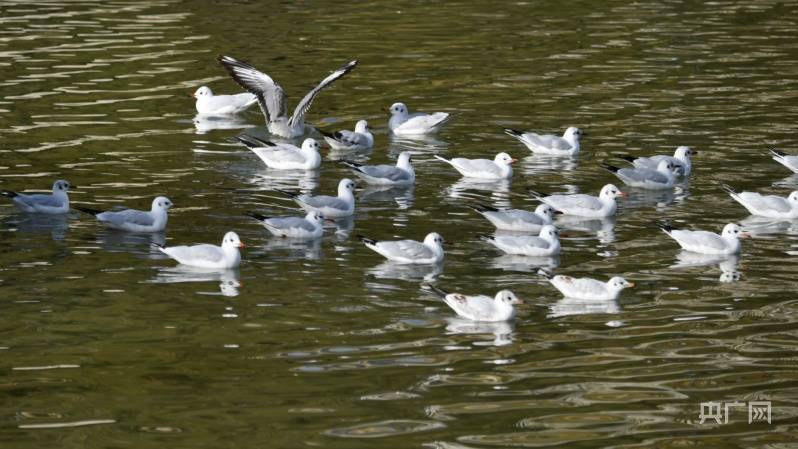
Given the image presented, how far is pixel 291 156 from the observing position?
25.3 m

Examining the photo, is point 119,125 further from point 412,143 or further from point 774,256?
point 774,256

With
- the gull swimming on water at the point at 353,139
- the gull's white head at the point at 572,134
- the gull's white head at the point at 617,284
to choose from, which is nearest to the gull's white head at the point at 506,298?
the gull's white head at the point at 617,284

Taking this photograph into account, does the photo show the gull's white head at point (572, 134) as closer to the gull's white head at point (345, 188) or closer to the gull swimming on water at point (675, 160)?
the gull swimming on water at point (675, 160)

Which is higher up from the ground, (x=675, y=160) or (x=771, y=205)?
(x=675, y=160)

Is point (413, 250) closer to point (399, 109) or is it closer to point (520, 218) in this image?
point (520, 218)

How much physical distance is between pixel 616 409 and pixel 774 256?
6.65 m

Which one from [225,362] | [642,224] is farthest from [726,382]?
[642,224]

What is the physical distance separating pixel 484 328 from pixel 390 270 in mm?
2837

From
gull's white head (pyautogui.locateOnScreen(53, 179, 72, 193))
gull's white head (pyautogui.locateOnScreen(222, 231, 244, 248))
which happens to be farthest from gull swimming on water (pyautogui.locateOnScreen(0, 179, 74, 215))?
gull's white head (pyautogui.locateOnScreen(222, 231, 244, 248))

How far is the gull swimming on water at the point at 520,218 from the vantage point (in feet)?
67.1

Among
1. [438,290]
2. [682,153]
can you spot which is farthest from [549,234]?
[682,153]

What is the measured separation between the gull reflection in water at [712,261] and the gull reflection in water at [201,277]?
5.36 m

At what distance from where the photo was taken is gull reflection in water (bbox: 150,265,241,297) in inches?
687

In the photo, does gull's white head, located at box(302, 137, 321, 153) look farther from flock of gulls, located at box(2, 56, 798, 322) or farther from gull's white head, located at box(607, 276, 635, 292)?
gull's white head, located at box(607, 276, 635, 292)
